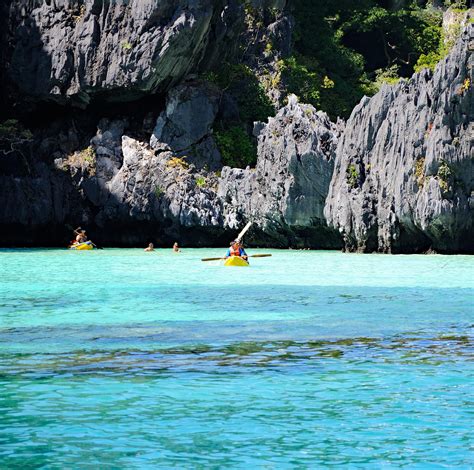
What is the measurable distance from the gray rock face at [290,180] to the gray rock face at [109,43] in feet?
19.6

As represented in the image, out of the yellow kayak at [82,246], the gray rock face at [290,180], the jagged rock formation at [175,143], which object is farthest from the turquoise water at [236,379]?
the gray rock face at [290,180]

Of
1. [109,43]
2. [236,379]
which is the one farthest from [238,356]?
[109,43]

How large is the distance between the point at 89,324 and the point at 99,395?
18.8 ft

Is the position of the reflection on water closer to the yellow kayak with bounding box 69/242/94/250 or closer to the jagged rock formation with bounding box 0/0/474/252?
the jagged rock formation with bounding box 0/0/474/252

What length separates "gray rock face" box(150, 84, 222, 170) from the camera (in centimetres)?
4853

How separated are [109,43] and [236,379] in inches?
1578

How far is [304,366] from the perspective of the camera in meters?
11.3

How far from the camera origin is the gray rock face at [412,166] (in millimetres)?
36219

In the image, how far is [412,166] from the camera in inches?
1484

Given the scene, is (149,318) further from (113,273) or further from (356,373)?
(113,273)

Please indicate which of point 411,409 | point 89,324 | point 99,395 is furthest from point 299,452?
point 89,324

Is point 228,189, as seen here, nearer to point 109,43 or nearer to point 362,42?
point 109,43

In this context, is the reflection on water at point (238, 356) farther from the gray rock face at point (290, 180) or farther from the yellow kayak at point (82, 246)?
the yellow kayak at point (82, 246)

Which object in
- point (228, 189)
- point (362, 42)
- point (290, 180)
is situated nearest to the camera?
point (290, 180)
